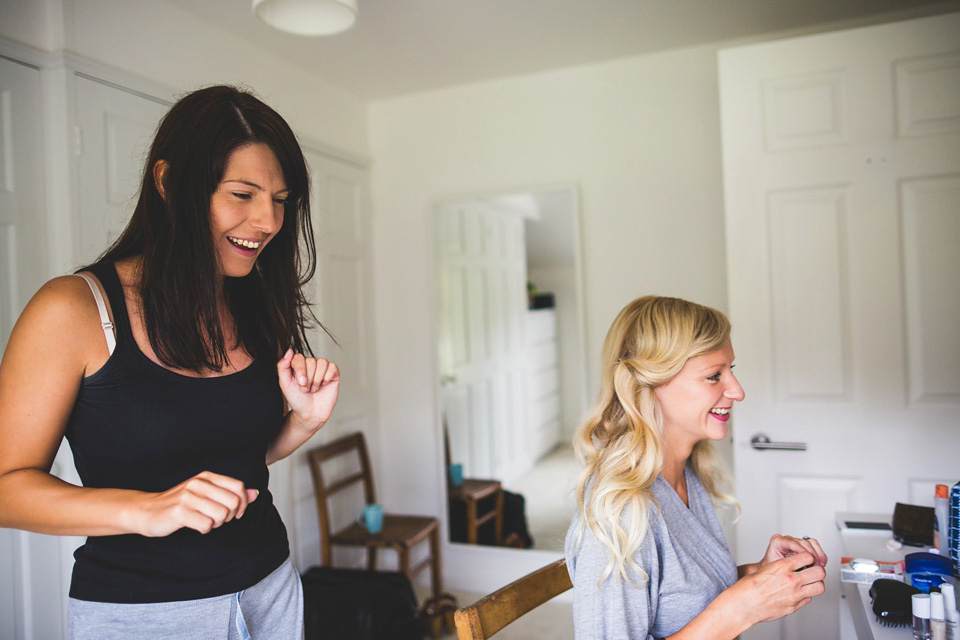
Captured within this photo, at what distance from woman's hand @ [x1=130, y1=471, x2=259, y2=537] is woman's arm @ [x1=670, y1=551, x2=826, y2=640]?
2.55ft

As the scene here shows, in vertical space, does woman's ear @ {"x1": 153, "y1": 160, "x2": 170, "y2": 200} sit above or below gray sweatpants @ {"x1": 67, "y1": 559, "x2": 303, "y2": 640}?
above

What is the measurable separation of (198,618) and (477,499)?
2.52 metres

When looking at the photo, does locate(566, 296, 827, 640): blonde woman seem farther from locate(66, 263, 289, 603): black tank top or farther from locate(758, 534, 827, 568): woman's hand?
locate(66, 263, 289, 603): black tank top

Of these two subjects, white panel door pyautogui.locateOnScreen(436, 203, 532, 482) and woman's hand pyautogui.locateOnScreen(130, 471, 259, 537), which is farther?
white panel door pyautogui.locateOnScreen(436, 203, 532, 482)

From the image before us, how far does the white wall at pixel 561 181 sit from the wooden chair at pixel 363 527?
1.03 feet

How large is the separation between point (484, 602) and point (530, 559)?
Result: 2.29 metres

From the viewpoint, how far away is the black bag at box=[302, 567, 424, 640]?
2346 mm

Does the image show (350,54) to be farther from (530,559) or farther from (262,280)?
(530,559)

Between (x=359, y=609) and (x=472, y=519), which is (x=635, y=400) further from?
(x=472, y=519)

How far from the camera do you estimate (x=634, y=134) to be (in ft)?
10.3

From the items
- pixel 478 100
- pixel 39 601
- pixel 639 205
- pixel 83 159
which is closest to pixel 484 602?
pixel 39 601

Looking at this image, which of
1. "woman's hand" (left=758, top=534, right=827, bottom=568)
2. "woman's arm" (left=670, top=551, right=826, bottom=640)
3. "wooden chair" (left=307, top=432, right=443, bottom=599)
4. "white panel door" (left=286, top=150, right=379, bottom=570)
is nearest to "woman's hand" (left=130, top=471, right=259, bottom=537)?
"woman's arm" (left=670, top=551, right=826, bottom=640)

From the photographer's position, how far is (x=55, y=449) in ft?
3.09

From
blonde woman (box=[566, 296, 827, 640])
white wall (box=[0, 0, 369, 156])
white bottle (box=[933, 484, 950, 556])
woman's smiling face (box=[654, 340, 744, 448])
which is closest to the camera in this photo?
blonde woman (box=[566, 296, 827, 640])
